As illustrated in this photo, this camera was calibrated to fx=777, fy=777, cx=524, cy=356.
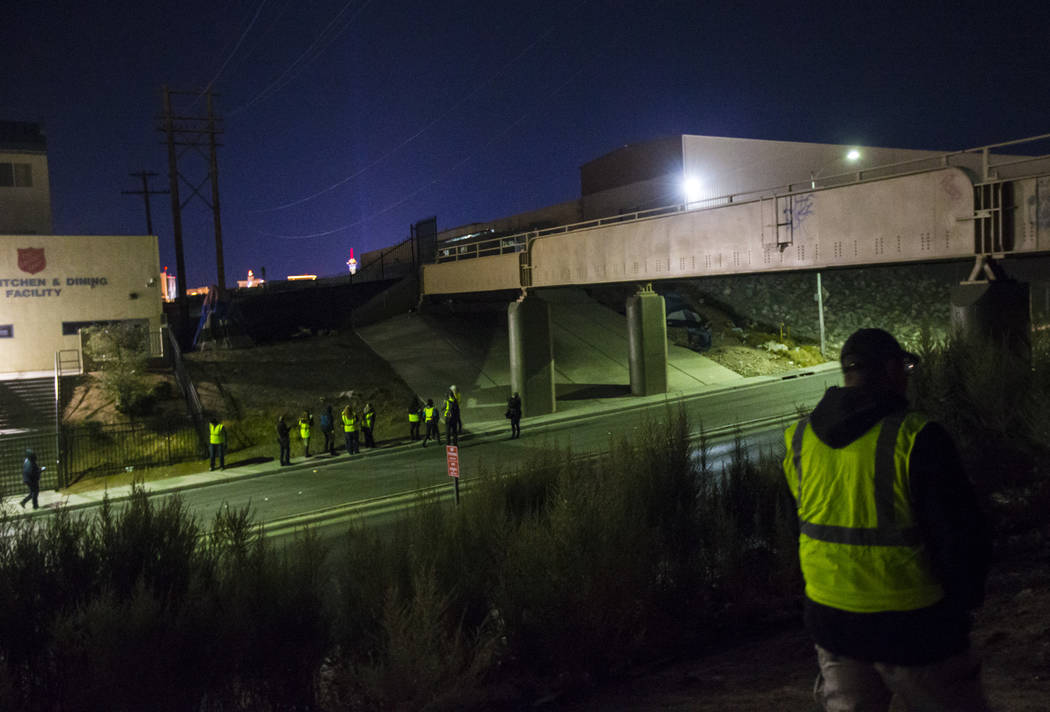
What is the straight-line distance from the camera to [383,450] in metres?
24.2

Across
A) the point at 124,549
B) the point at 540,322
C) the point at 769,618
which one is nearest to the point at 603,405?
the point at 540,322

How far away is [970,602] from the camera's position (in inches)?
110

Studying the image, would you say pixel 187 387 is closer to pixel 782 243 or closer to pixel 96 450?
pixel 96 450

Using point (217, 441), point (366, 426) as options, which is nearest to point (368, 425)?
point (366, 426)

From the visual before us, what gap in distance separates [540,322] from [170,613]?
25255 mm

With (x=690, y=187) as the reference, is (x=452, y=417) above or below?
below

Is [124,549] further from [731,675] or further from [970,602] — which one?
[970,602]

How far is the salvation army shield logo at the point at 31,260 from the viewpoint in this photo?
31438 mm

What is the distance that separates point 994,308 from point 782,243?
241 inches

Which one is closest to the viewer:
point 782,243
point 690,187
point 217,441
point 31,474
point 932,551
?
point 932,551

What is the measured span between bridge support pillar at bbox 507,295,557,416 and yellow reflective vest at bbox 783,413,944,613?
26.8 meters

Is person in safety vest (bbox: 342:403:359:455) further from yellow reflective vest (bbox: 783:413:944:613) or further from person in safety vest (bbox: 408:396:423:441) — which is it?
yellow reflective vest (bbox: 783:413:944:613)

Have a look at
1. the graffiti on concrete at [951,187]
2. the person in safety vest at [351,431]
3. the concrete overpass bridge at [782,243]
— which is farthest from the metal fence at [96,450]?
the graffiti on concrete at [951,187]

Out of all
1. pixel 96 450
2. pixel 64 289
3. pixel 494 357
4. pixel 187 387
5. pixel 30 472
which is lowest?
pixel 96 450
